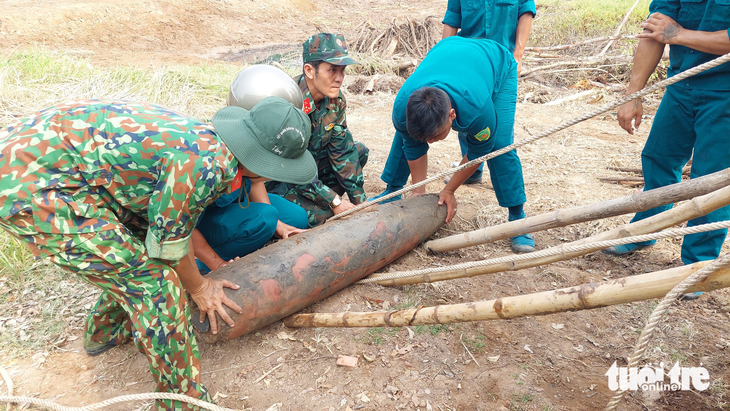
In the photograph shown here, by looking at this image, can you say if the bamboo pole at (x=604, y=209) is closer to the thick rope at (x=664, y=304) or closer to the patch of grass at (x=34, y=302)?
the thick rope at (x=664, y=304)

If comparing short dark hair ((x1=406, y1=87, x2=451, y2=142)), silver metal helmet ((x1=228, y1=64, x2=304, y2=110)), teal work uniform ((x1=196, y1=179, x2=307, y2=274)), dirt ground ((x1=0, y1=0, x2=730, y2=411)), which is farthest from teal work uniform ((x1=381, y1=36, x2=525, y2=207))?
teal work uniform ((x1=196, y1=179, x2=307, y2=274))

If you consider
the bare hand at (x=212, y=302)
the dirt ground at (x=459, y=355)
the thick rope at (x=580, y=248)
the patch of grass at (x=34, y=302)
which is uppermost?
the thick rope at (x=580, y=248)

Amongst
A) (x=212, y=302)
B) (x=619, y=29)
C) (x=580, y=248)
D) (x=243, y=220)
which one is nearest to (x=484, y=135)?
(x=580, y=248)

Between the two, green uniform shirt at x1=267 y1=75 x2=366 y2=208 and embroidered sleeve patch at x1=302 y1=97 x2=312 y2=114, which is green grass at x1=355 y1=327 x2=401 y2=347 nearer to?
green uniform shirt at x1=267 y1=75 x2=366 y2=208

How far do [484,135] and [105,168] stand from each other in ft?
7.09

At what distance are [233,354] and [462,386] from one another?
1197mm

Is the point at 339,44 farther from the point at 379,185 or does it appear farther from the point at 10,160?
the point at 10,160

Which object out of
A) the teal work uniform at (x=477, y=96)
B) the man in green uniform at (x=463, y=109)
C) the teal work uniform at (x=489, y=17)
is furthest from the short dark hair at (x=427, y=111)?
the teal work uniform at (x=489, y=17)

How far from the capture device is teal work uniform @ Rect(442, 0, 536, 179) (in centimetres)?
381

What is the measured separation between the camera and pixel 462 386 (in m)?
2.28

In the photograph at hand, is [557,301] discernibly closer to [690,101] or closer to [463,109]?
[463,109]

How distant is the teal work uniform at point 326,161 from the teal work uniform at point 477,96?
0.46 metres

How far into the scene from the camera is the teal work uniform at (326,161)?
3512 millimetres

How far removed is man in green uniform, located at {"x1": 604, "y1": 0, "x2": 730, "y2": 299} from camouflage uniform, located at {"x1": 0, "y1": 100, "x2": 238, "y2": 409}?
262 centimetres
